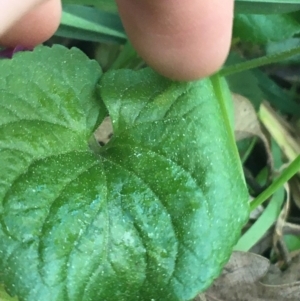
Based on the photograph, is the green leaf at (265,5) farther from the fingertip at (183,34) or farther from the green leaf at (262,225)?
the green leaf at (262,225)

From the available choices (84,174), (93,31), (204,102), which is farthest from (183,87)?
(93,31)

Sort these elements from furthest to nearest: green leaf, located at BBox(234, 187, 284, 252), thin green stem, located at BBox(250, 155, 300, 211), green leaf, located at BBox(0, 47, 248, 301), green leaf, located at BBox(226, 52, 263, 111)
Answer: green leaf, located at BBox(226, 52, 263, 111)
green leaf, located at BBox(234, 187, 284, 252)
thin green stem, located at BBox(250, 155, 300, 211)
green leaf, located at BBox(0, 47, 248, 301)

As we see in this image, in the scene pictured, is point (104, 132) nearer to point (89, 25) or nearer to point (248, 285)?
point (89, 25)

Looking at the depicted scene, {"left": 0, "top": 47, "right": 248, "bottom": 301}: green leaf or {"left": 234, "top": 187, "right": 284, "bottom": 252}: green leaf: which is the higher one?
{"left": 0, "top": 47, "right": 248, "bottom": 301}: green leaf

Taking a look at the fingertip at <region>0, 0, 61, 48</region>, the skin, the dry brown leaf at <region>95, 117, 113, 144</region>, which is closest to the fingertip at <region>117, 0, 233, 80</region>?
the skin

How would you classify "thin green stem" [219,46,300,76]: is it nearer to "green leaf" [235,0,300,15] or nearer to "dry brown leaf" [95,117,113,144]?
"green leaf" [235,0,300,15]

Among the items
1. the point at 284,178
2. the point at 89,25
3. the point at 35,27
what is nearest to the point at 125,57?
the point at 89,25
